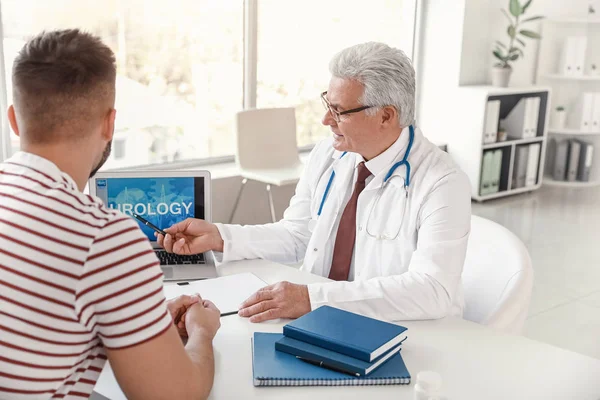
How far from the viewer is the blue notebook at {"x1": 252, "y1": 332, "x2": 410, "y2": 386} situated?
133cm

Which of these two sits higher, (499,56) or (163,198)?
(499,56)

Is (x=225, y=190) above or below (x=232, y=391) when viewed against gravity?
below

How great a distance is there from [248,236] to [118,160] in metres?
2.49

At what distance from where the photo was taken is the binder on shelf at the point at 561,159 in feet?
20.5

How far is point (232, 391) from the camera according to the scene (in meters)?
1.31

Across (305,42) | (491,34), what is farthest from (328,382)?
(491,34)

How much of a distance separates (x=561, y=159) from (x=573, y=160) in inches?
4.1

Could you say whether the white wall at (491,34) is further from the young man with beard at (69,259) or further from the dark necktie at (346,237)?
the young man with beard at (69,259)

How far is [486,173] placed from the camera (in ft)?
18.7

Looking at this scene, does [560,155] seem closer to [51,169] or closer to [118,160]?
[118,160]

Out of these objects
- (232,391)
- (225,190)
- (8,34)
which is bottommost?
(225,190)

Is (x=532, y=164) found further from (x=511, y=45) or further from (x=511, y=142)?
(x=511, y=45)

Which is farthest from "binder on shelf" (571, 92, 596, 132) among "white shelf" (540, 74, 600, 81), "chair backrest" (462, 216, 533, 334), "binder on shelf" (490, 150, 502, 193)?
"chair backrest" (462, 216, 533, 334)

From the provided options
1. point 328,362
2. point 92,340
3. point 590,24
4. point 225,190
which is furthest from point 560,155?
point 92,340
